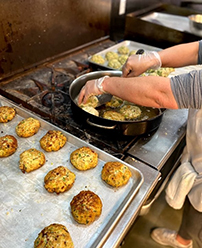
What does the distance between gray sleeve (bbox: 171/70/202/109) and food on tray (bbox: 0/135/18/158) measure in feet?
3.53

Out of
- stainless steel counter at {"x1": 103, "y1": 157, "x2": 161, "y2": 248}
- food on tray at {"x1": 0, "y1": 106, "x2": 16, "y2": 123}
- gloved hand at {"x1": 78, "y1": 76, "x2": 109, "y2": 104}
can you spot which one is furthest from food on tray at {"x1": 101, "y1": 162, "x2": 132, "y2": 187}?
food on tray at {"x1": 0, "y1": 106, "x2": 16, "y2": 123}

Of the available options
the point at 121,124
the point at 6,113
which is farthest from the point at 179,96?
the point at 6,113

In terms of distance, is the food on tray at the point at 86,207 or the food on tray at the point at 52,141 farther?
the food on tray at the point at 52,141

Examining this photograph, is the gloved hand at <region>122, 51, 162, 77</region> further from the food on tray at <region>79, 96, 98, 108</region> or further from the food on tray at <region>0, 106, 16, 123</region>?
the food on tray at <region>0, 106, 16, 123</region>

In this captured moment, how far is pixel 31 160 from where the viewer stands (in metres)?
1.42

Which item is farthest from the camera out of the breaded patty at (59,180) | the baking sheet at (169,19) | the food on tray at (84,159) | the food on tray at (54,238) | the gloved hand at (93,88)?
the baking sheet at (169,19)

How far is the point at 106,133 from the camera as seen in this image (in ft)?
5.37

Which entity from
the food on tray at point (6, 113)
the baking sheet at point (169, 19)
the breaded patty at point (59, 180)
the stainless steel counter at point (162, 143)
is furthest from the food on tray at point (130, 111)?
the baking sheet at point (169, 19)

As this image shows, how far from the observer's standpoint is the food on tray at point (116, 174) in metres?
1.36

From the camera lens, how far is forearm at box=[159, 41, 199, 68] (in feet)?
6.29

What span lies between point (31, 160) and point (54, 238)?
1.65ft

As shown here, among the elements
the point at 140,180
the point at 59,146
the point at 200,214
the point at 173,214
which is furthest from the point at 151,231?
the point at 59,146

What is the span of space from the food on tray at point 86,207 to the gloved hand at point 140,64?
1.12 m

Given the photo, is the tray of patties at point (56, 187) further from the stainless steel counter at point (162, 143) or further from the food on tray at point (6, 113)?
the stainless steel counter at point (162, 143)
